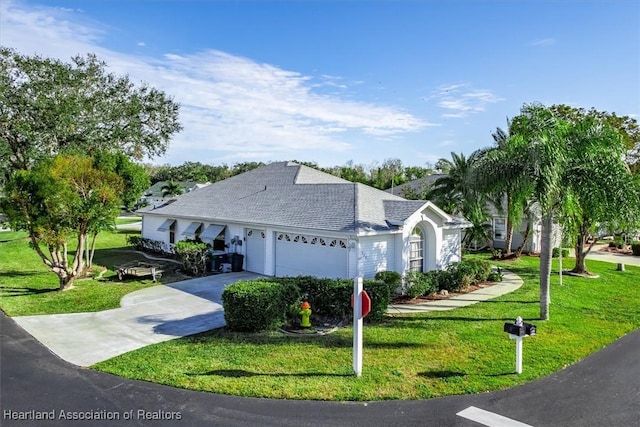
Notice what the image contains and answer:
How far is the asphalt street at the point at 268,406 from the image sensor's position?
7.11 meters

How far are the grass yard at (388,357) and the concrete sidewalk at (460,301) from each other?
0.75 metres

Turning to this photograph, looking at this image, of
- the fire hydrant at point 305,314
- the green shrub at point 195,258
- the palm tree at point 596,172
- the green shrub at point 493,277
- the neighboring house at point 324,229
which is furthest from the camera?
the green shrub at point 195,258

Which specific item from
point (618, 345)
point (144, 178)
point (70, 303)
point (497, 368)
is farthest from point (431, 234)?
point (144, 178)

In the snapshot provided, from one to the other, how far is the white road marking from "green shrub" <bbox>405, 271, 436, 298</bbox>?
8.34m

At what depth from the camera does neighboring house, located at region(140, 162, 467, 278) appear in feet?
55.3

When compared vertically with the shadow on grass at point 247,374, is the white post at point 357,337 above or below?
above

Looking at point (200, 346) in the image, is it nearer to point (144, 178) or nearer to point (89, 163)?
point (89, 163)

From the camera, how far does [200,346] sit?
10531mm

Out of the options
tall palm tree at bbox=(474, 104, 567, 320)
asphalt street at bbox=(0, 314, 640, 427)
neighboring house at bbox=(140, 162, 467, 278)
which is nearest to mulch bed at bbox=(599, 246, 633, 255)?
neighboring house at bbox=(140, 162, 467, 278)

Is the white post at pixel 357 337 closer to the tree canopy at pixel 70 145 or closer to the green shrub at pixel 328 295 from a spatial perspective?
the green shrub at pixel 328 295

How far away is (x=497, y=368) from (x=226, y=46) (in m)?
16.9

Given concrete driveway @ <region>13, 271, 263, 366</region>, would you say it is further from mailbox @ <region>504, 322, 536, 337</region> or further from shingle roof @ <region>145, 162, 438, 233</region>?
mailbox @ <region>504, 322, 536, 337</region>

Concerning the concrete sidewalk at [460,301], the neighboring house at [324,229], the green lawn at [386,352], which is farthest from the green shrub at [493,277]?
the green lawn at [386,352]

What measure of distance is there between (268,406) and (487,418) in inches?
152
